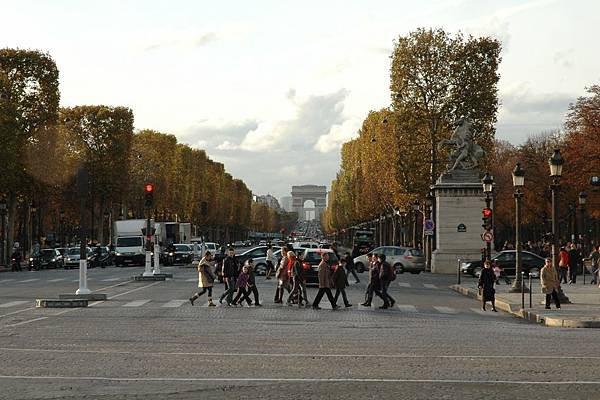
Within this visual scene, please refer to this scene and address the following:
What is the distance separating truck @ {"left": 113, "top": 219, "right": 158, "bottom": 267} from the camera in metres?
77.6

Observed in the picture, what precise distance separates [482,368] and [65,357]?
21.2 ft

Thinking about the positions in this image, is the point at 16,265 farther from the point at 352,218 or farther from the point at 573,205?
the point at 352,218

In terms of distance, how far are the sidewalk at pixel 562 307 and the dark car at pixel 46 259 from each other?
1548 inches

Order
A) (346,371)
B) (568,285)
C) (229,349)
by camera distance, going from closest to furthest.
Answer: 1. (346,371)
2. (229,349)
3. (568,285)

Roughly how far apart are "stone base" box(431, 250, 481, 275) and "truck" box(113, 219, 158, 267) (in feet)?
80.8

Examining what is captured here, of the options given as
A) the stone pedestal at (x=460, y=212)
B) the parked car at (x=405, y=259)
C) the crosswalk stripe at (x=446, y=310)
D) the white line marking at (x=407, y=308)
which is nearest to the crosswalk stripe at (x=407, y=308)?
the white line marking at (x=407, y=308)

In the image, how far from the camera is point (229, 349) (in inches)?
724

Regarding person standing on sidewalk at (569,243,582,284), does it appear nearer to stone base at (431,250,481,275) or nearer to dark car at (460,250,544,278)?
dark car at (460,250,544,278)

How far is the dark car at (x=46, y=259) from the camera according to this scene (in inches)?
2985

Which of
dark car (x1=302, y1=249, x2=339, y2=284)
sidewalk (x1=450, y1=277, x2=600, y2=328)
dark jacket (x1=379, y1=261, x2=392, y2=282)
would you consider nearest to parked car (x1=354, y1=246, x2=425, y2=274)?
sidewalk (x1=450, y1=277, x2=600, y2=328)

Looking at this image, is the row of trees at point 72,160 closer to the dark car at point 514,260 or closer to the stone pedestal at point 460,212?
the stone pedestal at point 460,212

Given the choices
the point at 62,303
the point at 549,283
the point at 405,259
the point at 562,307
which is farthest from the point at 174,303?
the point at 405,259

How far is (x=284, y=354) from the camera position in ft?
57.4

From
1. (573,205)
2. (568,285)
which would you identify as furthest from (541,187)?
(568,285)
